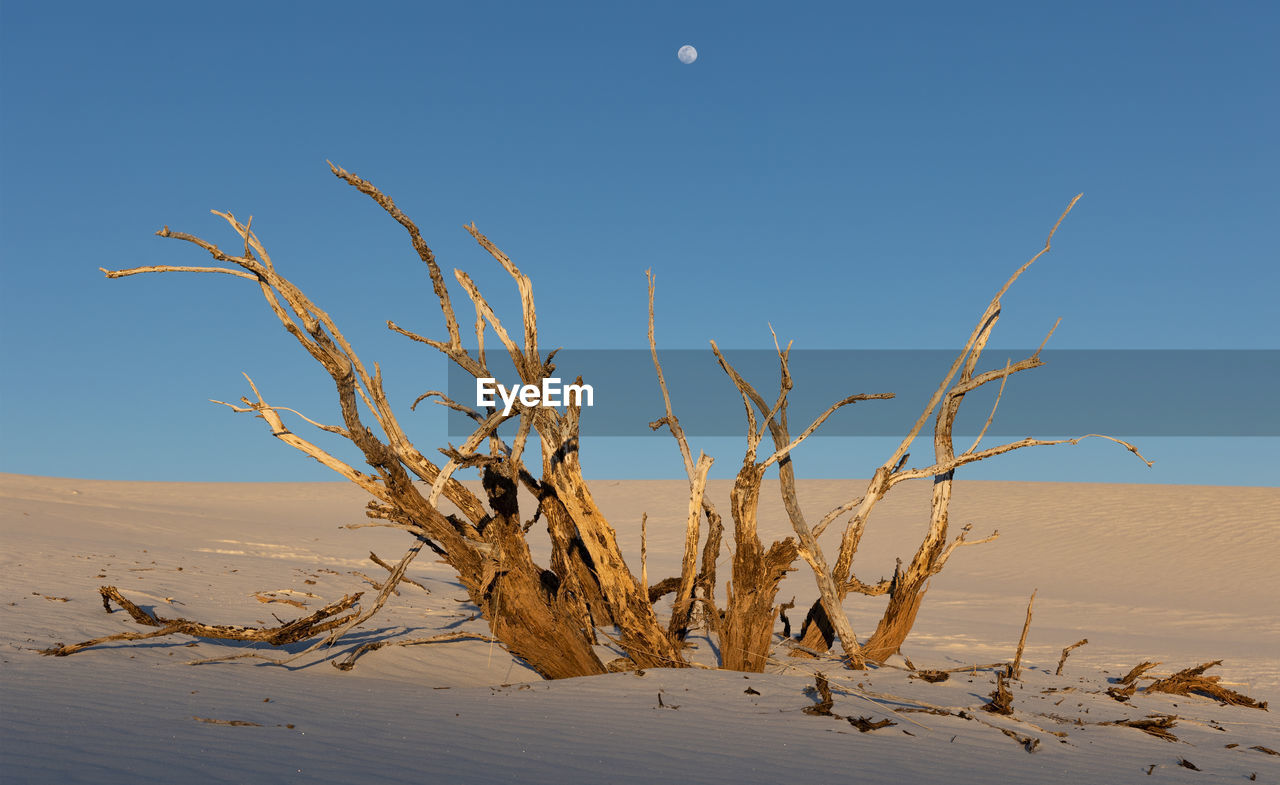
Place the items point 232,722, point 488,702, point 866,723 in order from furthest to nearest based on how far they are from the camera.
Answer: point 488,702 < point 866,723 < point 232,722

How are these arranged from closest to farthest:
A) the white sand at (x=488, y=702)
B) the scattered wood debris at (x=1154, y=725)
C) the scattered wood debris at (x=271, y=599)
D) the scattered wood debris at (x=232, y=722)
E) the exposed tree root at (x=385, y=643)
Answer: the white sand at (x=488, y=702), the scattered wood debris at (x=232, y=722), the scattered wood debris at (x=1154, y=725), the exposed tree root at (x=385, y=643), the scattered wood debris at (x=271, y=599)

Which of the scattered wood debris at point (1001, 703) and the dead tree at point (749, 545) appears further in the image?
the dead tree at point (749, 545)

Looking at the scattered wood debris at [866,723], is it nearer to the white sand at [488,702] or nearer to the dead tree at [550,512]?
the white sand at [488,702]

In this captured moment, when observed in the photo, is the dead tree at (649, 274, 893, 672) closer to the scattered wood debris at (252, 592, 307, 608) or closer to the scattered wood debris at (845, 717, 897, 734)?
the scattered wood debris at (845, 717, 897, 734)

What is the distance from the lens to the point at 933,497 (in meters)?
7.96

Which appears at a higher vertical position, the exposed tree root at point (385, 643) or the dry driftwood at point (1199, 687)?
the dry driftwood at point (1199, 687)

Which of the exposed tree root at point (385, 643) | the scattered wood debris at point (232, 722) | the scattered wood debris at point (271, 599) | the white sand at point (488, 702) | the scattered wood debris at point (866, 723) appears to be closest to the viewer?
the white sand at point (488, 702)

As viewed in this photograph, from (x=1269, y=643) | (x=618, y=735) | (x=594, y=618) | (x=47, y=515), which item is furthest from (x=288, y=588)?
(x=1269, y=643)

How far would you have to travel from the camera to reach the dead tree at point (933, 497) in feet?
26.4

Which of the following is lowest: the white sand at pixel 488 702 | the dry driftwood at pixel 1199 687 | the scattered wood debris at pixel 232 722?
the scattered wood debris at pixel 232 722

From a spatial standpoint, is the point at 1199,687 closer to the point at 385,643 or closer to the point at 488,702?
the point at 488,702

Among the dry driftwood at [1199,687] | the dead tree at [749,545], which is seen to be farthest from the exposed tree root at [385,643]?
the dry driftwood at [1199,687]

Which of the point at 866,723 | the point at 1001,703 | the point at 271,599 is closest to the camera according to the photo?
the point at 866,723

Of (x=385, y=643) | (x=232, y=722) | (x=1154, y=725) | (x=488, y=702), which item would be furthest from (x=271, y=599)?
(x=1154, y=725)
